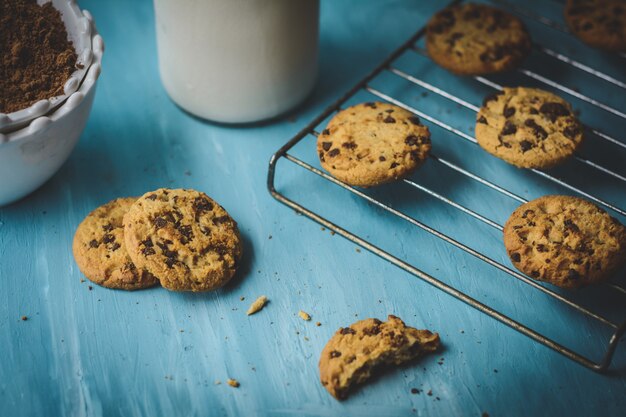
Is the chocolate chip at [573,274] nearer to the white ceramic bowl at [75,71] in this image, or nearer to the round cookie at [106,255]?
the round cookie at [106,255]

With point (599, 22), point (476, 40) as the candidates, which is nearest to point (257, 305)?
point (476, 40)

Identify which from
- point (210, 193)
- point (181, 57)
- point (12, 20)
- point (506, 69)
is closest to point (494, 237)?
point (506, 69)

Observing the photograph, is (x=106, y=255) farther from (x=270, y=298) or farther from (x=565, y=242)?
(x=565, y=242)

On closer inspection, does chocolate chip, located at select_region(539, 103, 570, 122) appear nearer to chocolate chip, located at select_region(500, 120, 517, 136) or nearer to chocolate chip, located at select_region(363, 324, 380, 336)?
chocolate chip, located at select_region(500, 120, 517, 136)

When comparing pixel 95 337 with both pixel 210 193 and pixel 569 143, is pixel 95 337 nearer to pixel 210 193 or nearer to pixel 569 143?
pixel 210 193

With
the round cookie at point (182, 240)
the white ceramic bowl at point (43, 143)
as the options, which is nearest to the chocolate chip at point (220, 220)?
the round cookie at point (182, 240)

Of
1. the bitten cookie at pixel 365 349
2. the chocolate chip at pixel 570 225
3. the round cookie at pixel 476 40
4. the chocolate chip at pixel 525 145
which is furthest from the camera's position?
the round cookie at pixel 476 40
